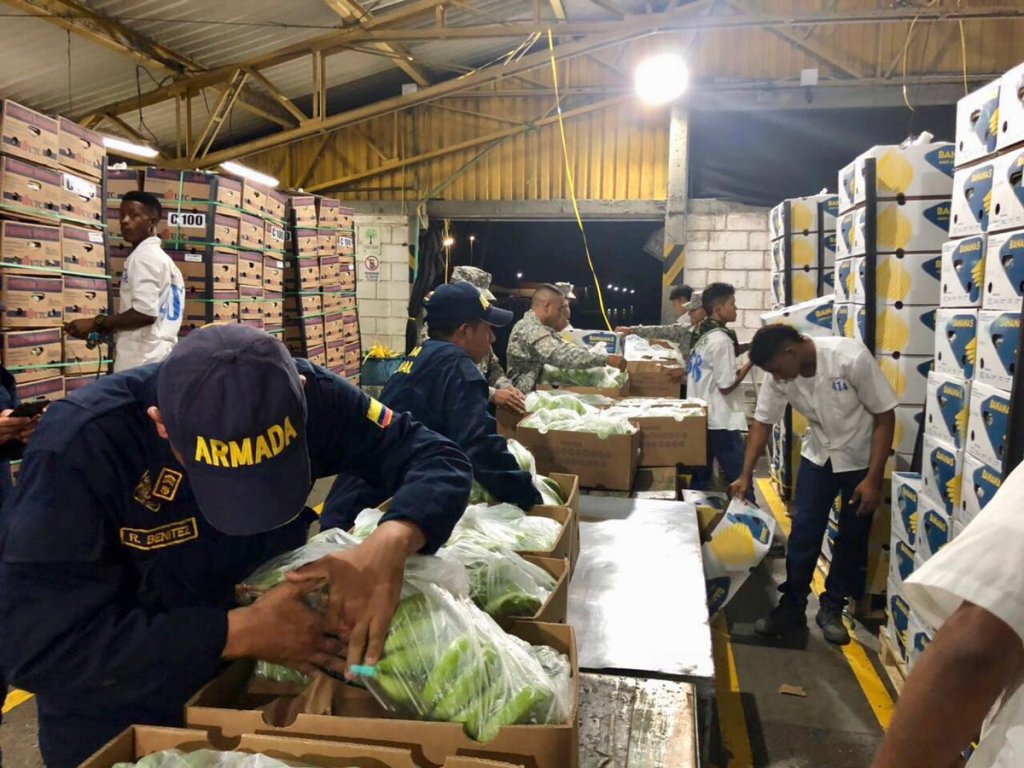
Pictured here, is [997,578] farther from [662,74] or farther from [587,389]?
[662,74]

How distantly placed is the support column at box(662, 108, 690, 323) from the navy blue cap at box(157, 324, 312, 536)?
9035mm

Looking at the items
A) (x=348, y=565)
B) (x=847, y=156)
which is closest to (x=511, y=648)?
(x=348, y=565)

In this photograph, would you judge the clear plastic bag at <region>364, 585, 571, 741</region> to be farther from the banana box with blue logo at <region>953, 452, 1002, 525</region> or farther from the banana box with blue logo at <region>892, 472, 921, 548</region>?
the banana box with blue logo at <region>892, 472, 921, 548</region>

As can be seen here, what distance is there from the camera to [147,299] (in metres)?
5.09

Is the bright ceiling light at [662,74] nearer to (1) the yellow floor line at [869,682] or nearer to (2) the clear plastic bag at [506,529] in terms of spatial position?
(1) the yellow floor line at [869,682]

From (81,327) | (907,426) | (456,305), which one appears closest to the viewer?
(456,305)

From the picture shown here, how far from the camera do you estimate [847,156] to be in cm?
929

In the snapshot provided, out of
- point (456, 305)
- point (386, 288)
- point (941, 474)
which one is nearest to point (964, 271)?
point (941, 474)

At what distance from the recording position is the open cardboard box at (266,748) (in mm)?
1061

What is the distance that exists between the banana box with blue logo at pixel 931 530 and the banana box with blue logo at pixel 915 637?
0.92 feet

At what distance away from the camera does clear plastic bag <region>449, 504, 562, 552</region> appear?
193 cm

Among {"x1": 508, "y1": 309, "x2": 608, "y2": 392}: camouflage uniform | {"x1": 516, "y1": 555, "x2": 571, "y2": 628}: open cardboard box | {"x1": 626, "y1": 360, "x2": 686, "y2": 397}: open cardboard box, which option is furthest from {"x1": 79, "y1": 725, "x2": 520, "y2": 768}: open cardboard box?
{"x1": 626, "y1": 360, "x2": 686, "y2": 397}: open cardboard box

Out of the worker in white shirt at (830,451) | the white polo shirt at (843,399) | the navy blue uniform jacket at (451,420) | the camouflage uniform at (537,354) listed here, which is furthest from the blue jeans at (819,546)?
the navy blue uniform jacket at (451,420)

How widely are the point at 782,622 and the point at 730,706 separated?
33.7 inches
